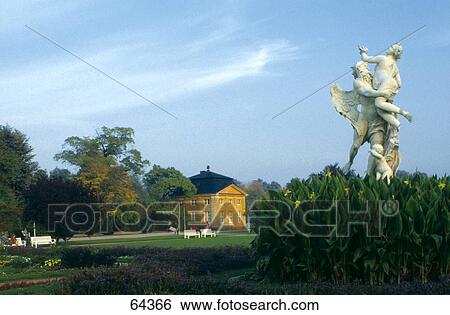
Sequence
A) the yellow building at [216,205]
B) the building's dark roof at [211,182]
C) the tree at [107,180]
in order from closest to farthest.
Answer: the tree at [107,180] < the yellow building at [216,205] < the building's dark roof at [211,182]

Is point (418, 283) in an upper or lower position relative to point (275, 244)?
lower

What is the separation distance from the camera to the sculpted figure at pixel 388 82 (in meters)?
11.5

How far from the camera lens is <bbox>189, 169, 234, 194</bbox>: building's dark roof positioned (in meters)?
32.6

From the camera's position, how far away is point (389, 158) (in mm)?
11680

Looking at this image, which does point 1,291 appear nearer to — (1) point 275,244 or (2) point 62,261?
(2) point 62,261

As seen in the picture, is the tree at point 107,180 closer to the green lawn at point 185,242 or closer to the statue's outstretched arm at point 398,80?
the green lawn at point 185,242

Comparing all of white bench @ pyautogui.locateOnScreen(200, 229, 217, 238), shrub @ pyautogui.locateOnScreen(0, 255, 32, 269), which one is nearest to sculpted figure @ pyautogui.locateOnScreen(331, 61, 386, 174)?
shrub @ pyautogui.locateOnScreen(0, 255, 32, 269)

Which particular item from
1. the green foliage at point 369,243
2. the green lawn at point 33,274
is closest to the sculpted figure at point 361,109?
the green foliage at point 369,243

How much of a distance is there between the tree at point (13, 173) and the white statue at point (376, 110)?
717 inches

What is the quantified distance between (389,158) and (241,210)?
60.8 feet

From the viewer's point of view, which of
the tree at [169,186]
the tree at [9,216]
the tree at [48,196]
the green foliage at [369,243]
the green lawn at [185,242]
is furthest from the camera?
the tree at [169,186]

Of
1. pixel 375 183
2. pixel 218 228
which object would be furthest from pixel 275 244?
pixel 218 228

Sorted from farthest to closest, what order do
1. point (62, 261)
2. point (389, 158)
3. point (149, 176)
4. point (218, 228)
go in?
point (149, 176), point (218, 228), point (62, 261), point (389, 158)

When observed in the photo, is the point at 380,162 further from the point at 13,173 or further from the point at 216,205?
the point at 13,173
